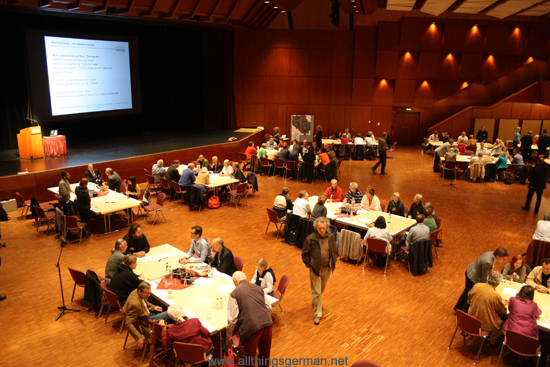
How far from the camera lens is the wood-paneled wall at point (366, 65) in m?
20.1

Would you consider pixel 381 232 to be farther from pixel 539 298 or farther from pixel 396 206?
pixel 539 298

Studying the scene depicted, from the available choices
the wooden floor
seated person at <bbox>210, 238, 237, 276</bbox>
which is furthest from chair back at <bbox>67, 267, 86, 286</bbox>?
seated person at <bbox>210, 238, 237, 276</bbox>

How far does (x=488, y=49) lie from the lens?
20.3 metres

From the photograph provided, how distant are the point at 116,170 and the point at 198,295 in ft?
28.2

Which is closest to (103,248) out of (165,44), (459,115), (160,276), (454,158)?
(160,276)

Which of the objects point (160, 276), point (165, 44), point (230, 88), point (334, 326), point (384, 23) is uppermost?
point (384, 23)

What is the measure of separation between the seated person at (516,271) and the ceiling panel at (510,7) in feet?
45.3

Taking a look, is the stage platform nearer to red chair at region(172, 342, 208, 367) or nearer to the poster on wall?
the poster on wall

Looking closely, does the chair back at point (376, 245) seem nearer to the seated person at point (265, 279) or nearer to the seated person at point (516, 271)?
the seated person at point (516, 271)

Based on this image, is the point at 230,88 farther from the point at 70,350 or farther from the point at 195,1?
the point at 70,350

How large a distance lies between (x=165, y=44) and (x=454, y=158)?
43.9 ft

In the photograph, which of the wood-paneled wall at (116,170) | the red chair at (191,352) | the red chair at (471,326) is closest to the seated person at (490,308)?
the red chair at (471,326)

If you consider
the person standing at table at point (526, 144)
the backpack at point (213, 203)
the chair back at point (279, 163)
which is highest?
the person standing at table at point (526, 144)

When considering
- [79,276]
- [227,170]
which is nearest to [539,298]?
[79,276]
